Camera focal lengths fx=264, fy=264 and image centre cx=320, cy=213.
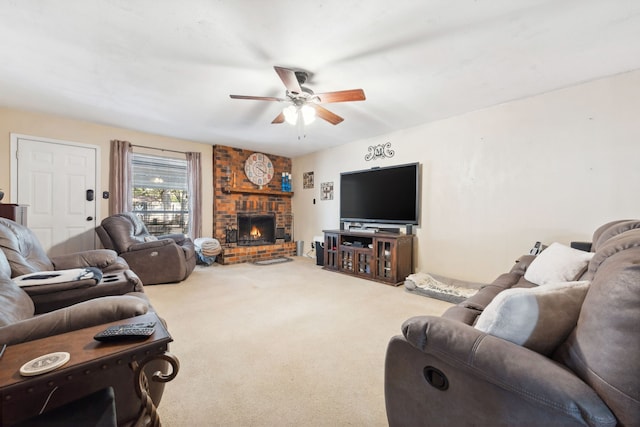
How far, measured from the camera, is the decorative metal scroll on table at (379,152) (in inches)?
169

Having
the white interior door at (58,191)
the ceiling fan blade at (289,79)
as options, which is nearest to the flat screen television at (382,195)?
the ceiling fan blade at (289,79)

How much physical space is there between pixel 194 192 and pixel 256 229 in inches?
58.4

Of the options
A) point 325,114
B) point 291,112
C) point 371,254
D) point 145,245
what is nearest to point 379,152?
point 371,254

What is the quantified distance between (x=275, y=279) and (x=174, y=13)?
3.18 meters

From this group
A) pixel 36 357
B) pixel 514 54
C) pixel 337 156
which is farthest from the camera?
pixel 337 156

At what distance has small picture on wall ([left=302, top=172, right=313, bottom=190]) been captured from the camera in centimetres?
579

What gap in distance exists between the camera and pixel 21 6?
1.66 meters

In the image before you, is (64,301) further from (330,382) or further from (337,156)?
(337,156)

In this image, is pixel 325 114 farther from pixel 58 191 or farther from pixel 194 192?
pixel 58 191

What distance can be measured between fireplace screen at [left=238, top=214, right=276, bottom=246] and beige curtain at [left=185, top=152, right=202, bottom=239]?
85 cm

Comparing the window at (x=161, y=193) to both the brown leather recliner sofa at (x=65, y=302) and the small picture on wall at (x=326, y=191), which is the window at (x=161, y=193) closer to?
the brown leather recliner sofa at (x=65, y=302)

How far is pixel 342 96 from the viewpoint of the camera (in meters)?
2.37

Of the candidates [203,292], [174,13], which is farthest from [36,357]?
[203,292]

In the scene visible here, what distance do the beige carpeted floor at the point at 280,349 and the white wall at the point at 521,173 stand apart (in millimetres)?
993
